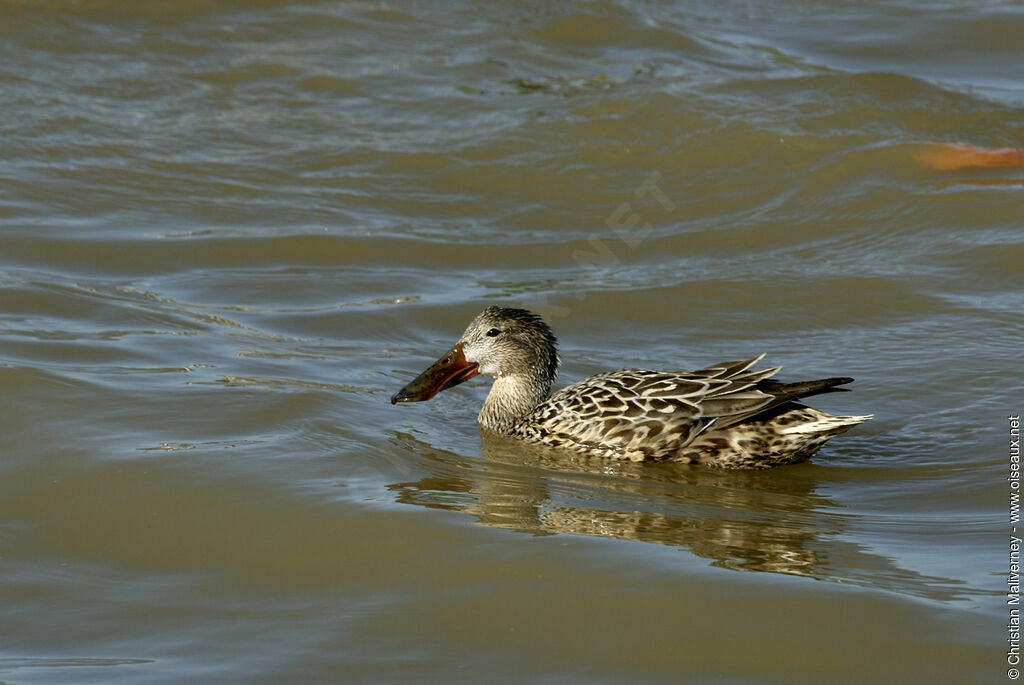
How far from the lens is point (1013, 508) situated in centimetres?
666

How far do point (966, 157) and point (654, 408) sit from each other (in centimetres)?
671

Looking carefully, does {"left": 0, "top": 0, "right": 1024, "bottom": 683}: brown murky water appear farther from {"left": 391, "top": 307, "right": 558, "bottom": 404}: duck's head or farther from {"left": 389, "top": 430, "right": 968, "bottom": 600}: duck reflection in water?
{"left": 391, "top": 307, "right": 558, "bottom": 404}: duck's head

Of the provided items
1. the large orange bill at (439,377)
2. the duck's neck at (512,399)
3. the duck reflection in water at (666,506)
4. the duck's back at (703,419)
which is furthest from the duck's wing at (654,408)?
the large orange bill at (439,377)

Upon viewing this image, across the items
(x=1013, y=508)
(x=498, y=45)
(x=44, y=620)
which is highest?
(x=498, y=45)

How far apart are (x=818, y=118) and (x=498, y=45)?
14.9 ft

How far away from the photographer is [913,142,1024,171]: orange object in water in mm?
12812

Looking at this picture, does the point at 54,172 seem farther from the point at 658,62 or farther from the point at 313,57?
the point at 658,62

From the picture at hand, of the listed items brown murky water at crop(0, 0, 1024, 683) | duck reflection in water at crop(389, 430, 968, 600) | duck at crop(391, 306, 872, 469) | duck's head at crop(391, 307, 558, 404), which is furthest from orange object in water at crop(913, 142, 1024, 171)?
duck reflection in water at crop(389, 430, 968, 600)

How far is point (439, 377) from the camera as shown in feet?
27.8

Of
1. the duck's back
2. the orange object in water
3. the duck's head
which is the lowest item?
the duck's back

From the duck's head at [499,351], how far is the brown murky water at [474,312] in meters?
0.35

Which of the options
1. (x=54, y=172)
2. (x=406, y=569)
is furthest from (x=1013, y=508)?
(x=54, y=172)

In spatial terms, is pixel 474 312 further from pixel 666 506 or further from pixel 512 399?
pixel 666 506

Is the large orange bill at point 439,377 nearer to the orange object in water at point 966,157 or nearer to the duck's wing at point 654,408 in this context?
the duck's wing at point 654,408
